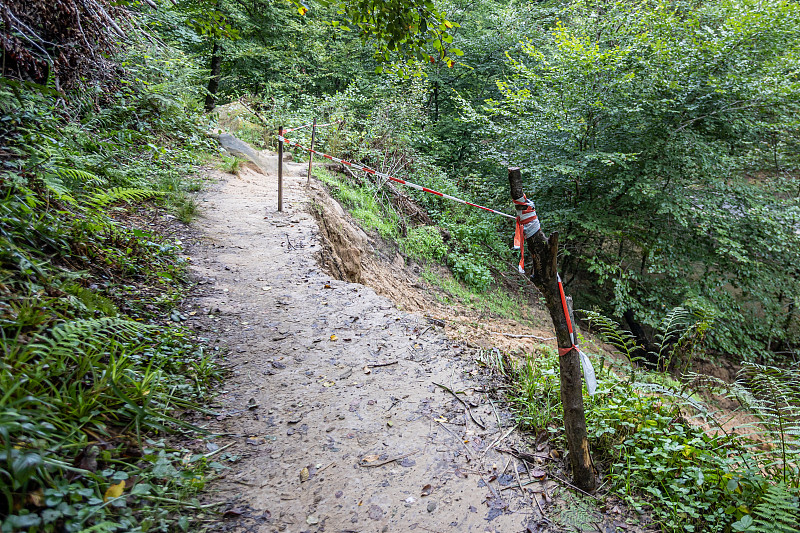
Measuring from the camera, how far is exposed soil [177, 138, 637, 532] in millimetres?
2352

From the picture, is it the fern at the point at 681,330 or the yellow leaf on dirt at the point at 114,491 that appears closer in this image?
the yellow leaf on dirt at the point at 114,491

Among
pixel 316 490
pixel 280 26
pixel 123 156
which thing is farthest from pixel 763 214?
pixel 280 26

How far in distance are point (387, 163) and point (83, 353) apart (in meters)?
9.98

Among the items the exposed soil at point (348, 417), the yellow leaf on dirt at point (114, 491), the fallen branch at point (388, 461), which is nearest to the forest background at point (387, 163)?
the yellow leaf on dirt at point (114, 491)

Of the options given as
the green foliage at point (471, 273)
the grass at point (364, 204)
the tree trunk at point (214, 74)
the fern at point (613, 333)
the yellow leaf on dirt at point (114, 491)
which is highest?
the tree trunk at point (214, 74)

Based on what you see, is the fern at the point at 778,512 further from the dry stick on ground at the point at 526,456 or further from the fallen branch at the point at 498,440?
the fallen branch at the point at 498,440

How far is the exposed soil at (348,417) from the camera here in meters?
2.35

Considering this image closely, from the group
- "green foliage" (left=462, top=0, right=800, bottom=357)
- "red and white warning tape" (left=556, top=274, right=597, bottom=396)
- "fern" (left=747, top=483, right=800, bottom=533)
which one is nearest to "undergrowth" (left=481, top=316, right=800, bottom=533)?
"fern" (left=747, top=483, right=800, bottom=533)

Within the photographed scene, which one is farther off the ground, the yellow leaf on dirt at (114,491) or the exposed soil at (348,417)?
the yellow leaf on dirt at (114,491)

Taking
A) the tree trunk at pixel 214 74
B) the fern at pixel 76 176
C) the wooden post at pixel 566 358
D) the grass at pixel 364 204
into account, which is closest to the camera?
the wooden post at pixel 566 358

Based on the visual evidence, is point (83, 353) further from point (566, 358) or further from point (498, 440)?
point (566, 358)

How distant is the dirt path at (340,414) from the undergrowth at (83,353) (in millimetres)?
309

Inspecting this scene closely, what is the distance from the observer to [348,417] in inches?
123

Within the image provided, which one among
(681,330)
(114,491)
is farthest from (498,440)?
(681,330)
